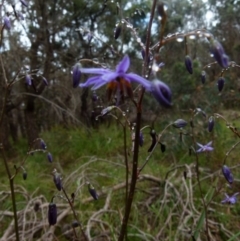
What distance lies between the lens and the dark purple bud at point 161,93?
0.79 meters

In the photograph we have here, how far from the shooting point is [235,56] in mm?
8438

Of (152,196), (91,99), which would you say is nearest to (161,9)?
(152,196)

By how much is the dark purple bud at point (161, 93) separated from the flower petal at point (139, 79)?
36mm

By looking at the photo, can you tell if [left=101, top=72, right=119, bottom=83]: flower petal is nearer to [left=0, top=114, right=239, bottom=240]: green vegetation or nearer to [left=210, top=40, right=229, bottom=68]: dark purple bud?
[left=210, top=40, right=229, bottom=68]: dark purple bud

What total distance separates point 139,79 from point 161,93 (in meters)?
0.09

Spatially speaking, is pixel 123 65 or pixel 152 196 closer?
pixel 123 65

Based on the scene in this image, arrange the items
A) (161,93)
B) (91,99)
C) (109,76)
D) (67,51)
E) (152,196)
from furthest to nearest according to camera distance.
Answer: (67,51) < (91,99) < (152,196) < (109,76) < (161,93)

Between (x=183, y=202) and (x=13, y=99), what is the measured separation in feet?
17.3

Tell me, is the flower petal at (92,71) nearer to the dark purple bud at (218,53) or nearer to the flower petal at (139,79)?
the flower petal at (139,79)

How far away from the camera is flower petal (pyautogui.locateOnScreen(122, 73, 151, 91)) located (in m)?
0.86

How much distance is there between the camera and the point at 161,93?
0.80m

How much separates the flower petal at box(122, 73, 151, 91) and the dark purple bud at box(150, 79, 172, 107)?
4 cm

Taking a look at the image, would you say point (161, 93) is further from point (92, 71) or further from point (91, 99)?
point (91, 99)

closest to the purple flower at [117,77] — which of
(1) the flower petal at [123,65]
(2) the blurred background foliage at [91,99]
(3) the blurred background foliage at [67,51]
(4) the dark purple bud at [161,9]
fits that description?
(1) the flower petal at [123,65]
